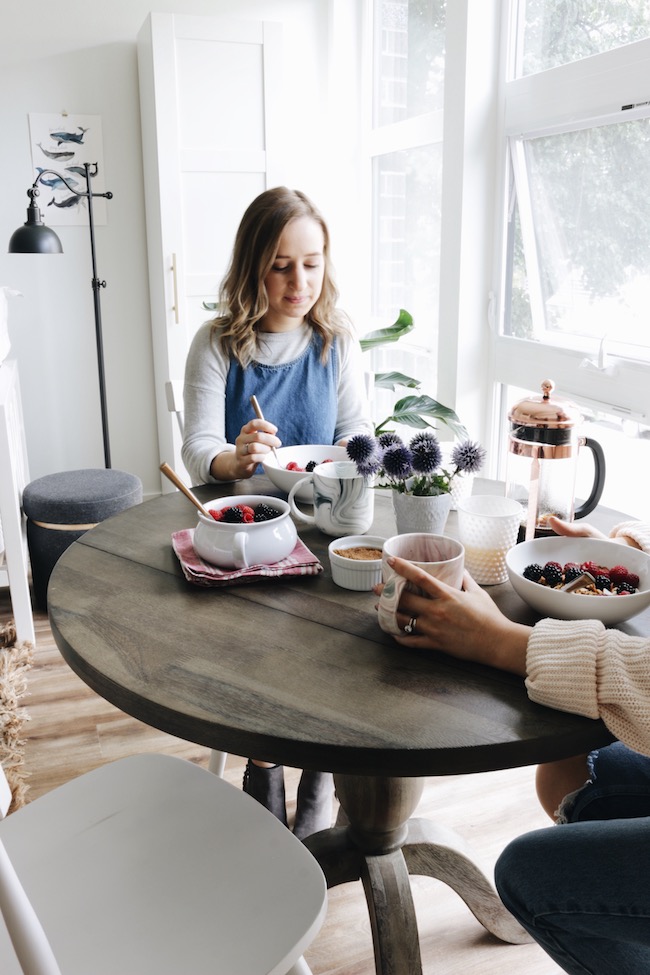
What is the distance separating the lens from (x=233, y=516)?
1280 millimetres

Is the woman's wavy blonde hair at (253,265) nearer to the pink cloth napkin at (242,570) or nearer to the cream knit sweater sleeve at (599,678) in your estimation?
the pink cloth napkin at (242,570)

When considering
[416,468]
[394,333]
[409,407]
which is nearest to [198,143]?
[394,333]

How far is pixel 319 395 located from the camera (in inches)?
86.5

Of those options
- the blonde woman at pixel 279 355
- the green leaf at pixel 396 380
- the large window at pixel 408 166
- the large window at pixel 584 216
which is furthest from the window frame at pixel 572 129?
the blonde woman at pixel 279 355

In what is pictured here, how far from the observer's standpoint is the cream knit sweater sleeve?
90 centimetres

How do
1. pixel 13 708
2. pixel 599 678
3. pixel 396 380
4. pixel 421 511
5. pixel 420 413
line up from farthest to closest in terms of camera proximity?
pixel 396 380, pixel 420 413, pixel 13 708, pixel 421 511, pixel 599 678

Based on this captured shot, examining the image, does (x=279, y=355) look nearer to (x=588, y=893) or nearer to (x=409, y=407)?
(x=409, y=407)

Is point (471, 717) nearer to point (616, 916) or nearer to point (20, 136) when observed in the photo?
point (616, 916)

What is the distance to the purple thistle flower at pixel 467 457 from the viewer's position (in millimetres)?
1250

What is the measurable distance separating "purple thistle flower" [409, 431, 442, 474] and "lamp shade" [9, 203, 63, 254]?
7.66ft

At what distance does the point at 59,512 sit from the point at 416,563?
2.14 meters

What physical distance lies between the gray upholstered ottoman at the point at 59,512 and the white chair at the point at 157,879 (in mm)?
1808

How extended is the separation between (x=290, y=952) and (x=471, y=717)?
0.33m

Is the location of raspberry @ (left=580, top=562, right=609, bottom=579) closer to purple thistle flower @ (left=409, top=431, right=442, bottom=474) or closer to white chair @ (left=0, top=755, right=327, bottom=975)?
purple thistle flower @ (left=409, top=431, right=442, bottom=474)
